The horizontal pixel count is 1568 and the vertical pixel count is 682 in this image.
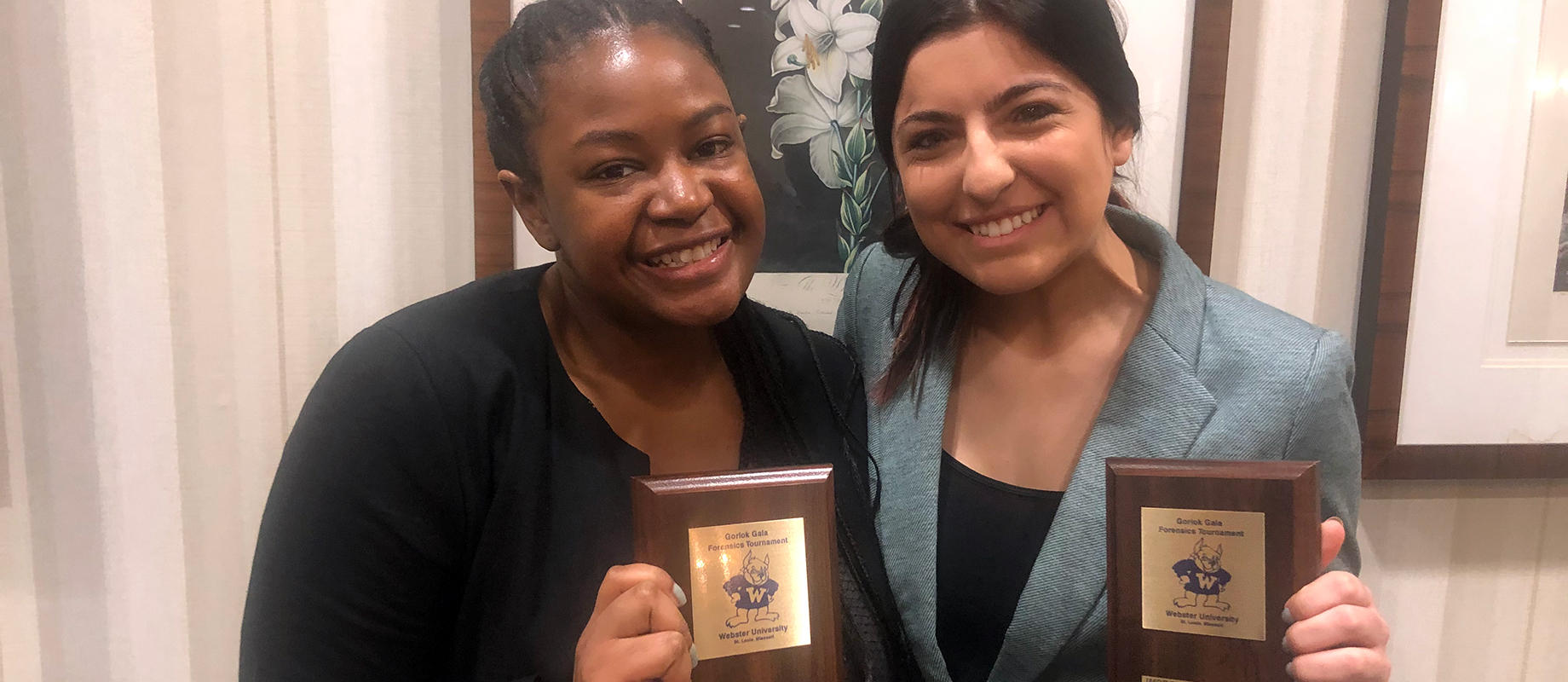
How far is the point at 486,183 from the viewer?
1.08m

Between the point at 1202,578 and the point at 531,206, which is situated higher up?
the point at 531,206

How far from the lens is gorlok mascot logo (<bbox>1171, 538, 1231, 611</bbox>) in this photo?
0.75 m

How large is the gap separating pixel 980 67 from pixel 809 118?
346 mm

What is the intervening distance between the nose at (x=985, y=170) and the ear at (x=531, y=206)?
446mm

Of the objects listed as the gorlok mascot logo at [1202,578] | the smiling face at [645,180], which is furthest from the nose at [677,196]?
the gorlok mascot logo at [1202,578]

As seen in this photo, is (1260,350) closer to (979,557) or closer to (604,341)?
(979,557)

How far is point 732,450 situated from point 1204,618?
529 mm

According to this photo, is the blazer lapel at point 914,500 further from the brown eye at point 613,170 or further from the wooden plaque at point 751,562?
the brown eye at point 613,170

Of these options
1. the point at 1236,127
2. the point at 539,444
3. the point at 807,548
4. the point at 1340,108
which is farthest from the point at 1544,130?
the point at 539,444

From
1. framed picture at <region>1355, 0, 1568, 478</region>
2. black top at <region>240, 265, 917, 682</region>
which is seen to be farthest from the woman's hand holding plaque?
framed picture at <region>1355, 0, 1568, 478</region>

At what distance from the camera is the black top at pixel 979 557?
0.94 metres

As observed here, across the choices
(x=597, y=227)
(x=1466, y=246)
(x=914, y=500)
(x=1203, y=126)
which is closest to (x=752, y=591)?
(x=914, y=500)

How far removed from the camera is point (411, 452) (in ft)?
2.58

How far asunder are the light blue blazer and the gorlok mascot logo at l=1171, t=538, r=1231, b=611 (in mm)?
113
